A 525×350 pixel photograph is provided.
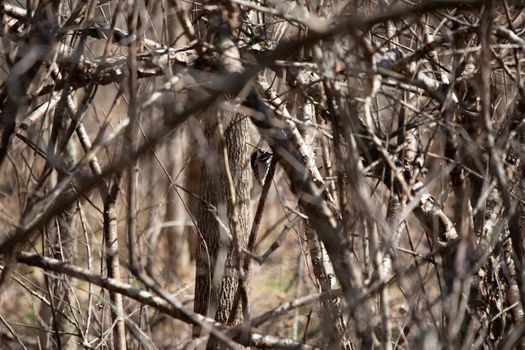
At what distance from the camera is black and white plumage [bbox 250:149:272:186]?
4.03m

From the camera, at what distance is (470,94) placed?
3.20m

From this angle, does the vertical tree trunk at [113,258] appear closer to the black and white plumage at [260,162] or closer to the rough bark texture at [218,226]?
the rough bark texture at [218,226]

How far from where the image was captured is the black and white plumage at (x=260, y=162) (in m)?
4.03

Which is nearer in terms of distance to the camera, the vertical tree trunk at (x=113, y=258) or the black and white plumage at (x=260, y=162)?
the vertical tree trunk at (x=113, y=258)

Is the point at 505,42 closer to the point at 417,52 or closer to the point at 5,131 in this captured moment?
the point at 417,52

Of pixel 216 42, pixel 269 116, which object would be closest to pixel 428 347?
pixel 269 116

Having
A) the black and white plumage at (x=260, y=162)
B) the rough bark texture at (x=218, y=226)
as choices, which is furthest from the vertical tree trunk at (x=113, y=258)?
the black and white plumage at (x=260, y=162)

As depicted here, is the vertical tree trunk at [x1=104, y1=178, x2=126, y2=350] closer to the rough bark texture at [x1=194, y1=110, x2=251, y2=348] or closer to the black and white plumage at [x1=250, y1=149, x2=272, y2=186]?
the rough bark texture at [x1=194, y1=110, x2=251, y2=348]

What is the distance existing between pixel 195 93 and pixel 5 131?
2.22 feet

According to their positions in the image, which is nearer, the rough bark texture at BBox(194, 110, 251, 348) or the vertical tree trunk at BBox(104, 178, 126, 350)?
the vertical tree trunk at BBox(104, 178, 126, 350)

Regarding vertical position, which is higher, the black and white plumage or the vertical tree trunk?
the black and white plumage

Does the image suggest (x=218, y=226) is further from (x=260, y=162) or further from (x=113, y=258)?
(x=113, y=258)

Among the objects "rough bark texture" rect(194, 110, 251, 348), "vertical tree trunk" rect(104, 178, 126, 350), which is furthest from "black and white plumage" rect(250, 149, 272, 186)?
"vertical tree trunk" rect(104, 178, 126, 350)

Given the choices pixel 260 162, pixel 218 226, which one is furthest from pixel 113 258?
pixel 260 162
